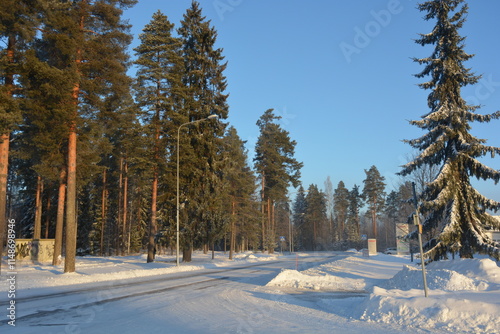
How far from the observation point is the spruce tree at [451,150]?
663 inches

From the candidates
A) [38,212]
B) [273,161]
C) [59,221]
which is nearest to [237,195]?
[273,161]

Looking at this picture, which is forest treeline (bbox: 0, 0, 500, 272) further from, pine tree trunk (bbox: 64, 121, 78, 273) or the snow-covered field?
the snow-covered field

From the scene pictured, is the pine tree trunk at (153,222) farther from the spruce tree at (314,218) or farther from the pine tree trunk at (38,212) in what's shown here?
the spruce tree at (314,218)

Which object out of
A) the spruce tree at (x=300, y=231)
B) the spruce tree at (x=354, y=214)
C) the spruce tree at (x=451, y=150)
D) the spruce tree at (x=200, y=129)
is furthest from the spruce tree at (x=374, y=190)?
the spruce tree at (x=451, y=150)

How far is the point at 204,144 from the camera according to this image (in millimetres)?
32625

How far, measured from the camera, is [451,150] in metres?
17.9

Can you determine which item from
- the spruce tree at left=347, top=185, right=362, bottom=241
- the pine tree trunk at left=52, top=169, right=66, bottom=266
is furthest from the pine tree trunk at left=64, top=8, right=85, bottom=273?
the spruce tree at left=347, top=185, right=362, bottom=241

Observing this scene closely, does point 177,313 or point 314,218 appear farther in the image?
point 314,218

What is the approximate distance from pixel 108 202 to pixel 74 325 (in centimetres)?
5007

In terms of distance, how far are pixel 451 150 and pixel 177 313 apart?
15181 millimetres

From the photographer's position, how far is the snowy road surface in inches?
310

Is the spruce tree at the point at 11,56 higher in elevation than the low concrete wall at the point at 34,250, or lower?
higher

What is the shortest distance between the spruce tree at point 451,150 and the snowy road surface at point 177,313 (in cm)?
659

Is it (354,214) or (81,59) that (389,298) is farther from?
(354,214)
